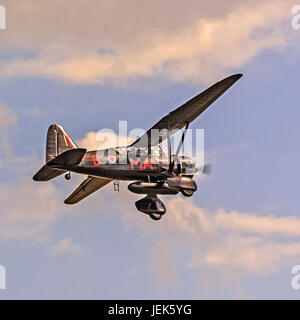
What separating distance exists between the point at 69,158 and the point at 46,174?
231cm

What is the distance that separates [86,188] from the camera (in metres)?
45.8

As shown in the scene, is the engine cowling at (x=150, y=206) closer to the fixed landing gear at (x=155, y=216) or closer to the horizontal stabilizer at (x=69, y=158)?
the fixed landing gear at (x=155, y=216)

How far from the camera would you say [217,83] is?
3962 cm

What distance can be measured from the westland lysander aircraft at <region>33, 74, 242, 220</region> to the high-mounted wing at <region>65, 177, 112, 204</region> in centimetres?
326

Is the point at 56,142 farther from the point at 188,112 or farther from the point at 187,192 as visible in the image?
the point at 187,192

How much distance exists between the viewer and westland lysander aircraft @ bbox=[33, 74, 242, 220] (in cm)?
3909

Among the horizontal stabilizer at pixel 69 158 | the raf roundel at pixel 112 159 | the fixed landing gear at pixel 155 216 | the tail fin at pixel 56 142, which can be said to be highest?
the tail fin at pixel 56 142

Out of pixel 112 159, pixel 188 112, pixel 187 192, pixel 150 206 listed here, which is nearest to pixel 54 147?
pixel 112 159

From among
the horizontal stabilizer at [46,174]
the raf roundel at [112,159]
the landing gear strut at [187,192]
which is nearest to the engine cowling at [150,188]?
the landing gear strut at [187,192]

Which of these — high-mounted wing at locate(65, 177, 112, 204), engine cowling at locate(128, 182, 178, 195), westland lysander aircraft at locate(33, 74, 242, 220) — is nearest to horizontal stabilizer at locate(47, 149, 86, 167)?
westland lysander aircraft at locate(33, 74, 242, 220)

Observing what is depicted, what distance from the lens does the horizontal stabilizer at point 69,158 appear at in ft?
123

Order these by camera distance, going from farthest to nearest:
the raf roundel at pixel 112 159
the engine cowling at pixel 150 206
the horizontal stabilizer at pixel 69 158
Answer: the engine cowling at pixel 150 206
the raf roundel at pixel 112 159
the horizontal stabilizer at pixel 69 158
